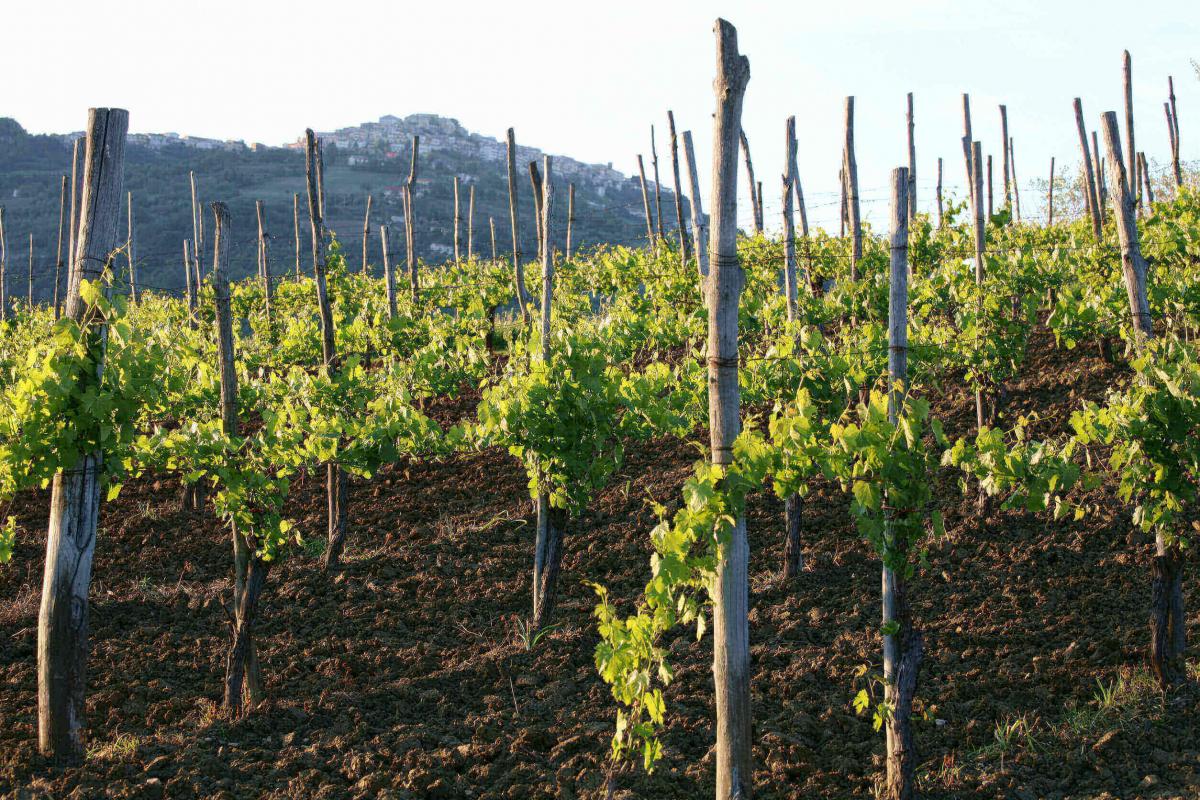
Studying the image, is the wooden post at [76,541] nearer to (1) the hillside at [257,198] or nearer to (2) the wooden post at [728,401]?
(2) the wooden post at [728,401]

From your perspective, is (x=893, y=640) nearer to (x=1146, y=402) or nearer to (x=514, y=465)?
(x=1146, y=402)

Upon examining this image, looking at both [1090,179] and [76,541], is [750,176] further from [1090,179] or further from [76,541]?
[76,541]

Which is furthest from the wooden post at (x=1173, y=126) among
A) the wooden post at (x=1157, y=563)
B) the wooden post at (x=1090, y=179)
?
the wooden post at (x=1157, y=563)

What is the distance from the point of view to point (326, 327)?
8164 mm

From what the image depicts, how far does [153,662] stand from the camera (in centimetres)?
634

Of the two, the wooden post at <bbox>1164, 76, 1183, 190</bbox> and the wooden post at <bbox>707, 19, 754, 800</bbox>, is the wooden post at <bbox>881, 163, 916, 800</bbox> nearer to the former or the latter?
the wooden post at <bbox>707, 19, 754, 800</bbox>

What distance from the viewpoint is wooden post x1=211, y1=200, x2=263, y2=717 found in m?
5.43

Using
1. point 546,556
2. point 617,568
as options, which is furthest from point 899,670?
point 617,568

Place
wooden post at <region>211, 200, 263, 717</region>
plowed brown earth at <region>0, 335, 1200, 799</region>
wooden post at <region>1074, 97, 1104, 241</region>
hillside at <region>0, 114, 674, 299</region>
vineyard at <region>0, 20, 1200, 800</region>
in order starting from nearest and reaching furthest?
vineyard at <region>0, 20, 1200, 800</region>, plowed brown earth at <region>0, 335, 1200, 799</region>, wooden post at <region>211, 200, 263, 717</region>, wooden post at <region>1074, 97, 1104, 241</region>, hillside at <region>0, 114, 674, 299</region>

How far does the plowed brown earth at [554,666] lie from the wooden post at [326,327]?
0.28m

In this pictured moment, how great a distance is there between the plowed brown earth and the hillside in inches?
986

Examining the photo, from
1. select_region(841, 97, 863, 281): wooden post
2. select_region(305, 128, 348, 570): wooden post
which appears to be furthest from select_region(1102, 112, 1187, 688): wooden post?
select_region(305, 128, 348, 570): wooden post

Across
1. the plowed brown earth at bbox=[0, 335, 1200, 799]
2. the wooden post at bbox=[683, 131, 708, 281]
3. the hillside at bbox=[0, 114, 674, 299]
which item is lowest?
the plowed brown earth at bbox=[0, 335, 1200, 799]

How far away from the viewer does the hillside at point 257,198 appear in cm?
4241
